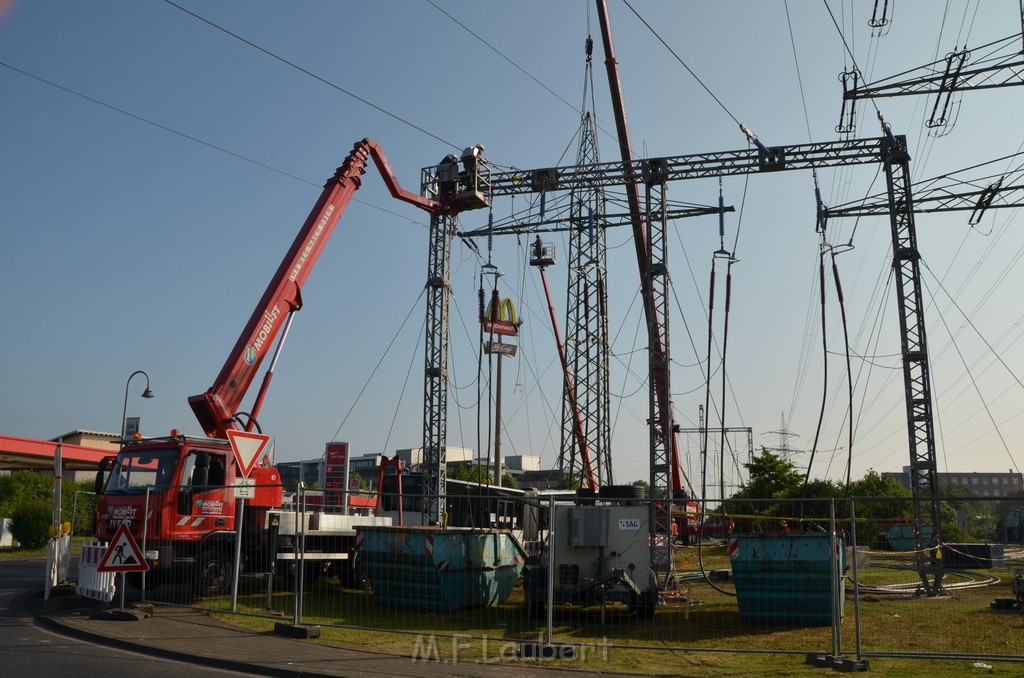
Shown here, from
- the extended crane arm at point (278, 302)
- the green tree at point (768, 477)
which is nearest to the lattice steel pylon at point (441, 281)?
the extended crane arm at point (278, 302)

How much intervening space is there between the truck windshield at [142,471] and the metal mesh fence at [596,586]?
143cm

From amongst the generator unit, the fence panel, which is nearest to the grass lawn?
the fence panel

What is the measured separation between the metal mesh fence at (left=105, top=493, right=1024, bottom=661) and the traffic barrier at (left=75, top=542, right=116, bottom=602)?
4.35 ft

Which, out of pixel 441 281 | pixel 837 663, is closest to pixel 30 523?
pixel 441 281

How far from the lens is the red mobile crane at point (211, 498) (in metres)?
13.9

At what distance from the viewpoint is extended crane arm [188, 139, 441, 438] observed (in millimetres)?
15750

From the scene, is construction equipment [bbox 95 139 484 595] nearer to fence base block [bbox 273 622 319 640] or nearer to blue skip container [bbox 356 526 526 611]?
blue skip container [bbox 356 526 526 611]

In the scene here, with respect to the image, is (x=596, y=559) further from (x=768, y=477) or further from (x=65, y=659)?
(x=768, y=477)

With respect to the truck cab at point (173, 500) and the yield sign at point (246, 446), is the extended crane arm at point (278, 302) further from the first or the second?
the yield sign at point (246, 446)

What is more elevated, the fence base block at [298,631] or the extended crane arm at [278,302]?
the extended crane arm at [278,302]

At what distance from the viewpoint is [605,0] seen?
25.2 meters

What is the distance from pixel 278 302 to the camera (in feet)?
56.8

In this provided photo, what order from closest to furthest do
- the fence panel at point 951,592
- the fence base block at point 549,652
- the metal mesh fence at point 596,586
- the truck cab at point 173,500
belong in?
the fence base block at point 549,652, the fence panel at point 951,592, the metal mesh fence at point 596,586, the truck cab at point 173,500

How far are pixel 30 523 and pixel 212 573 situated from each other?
24242mm
